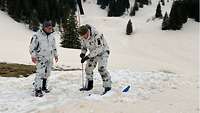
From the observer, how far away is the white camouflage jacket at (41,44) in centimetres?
1329

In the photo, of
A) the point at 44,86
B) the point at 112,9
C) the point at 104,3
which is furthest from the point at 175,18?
the point at 44,86

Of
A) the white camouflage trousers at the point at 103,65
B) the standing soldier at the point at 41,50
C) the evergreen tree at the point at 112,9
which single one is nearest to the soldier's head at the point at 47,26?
the standing soldier at the point at 41,50

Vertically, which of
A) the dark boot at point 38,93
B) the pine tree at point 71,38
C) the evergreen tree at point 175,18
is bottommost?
the dark boot at point 38,93

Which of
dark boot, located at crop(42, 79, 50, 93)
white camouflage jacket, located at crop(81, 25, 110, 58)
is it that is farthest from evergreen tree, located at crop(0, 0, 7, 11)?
white camouflage jacket, located at crop(81, 25, 110, 58)

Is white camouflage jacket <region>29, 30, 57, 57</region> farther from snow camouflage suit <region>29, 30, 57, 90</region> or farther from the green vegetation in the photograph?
the green vegetation

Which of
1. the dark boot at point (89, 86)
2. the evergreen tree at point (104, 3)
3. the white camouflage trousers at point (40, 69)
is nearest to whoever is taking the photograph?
the white camouflage trousers at point (40, 69)

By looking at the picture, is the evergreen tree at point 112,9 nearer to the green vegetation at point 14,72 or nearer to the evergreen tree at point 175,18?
the evergreen tree at point 175,18

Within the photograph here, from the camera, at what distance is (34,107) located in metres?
12.1

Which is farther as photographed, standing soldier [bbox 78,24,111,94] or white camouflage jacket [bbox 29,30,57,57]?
white camouflage jacket [bbox 29,30,57,57]

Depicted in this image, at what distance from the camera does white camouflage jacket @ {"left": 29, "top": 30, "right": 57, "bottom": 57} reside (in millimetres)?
13289

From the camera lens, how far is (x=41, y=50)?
1333 centimetres

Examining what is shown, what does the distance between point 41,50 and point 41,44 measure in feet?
0.58

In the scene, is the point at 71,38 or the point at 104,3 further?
the point at 104,3

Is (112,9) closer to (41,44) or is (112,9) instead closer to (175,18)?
(175,18)
